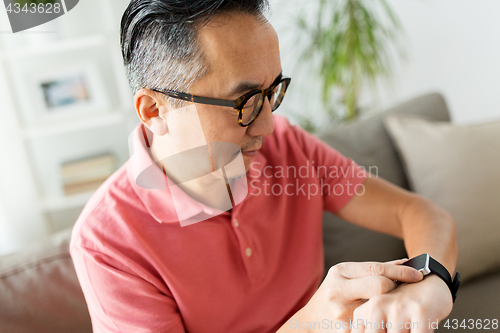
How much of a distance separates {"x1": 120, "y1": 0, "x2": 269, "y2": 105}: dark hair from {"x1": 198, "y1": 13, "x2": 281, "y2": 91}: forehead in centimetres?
1

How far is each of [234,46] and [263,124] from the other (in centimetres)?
15

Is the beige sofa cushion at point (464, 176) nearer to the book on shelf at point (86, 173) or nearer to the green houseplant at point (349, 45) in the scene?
the green houseplant at point (349, 45)

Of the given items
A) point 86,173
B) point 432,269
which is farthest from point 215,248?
point 86,173

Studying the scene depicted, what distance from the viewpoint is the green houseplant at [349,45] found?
1.59 meters

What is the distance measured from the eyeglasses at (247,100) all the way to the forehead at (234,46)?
33mm

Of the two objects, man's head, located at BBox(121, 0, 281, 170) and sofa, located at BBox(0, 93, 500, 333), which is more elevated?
man's head, located at BBox(121, 0, 281, 170)

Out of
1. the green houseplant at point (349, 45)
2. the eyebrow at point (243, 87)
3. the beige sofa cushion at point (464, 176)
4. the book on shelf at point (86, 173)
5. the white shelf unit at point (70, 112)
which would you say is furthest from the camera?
the book on shelf at point (86, 173)

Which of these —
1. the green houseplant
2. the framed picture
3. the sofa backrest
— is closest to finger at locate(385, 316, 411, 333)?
the sofa backrest

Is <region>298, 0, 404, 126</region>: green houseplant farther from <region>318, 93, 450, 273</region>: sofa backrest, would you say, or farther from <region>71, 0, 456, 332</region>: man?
<region>71, 0, 456, 332</region>: man

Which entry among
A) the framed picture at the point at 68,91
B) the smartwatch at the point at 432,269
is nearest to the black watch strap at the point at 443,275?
the smartwatch at the point at 432,269

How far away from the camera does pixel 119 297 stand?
0.70 meters

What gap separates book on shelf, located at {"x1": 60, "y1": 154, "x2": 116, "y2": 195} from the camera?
1934 millimetres

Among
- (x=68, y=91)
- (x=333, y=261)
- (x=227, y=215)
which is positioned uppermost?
(x=68, y=91)

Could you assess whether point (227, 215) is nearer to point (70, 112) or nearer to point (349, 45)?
point (349, 45)
